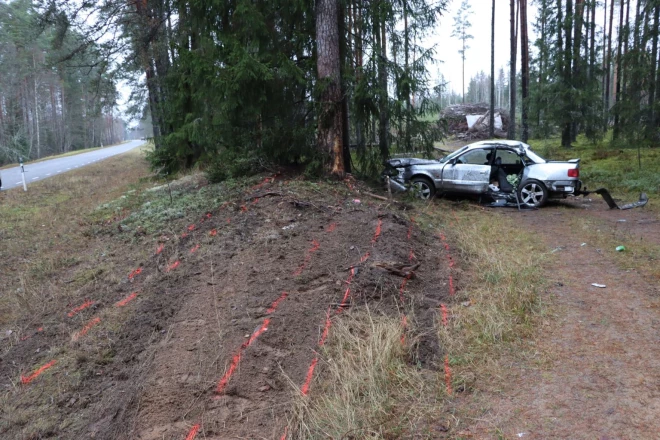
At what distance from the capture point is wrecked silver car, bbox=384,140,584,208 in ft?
35.4

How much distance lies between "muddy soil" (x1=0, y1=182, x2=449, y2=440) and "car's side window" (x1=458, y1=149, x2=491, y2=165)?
470cm

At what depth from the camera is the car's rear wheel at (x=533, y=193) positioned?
1095cm

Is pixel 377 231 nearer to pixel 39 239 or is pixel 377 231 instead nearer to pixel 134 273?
pixel 134 273

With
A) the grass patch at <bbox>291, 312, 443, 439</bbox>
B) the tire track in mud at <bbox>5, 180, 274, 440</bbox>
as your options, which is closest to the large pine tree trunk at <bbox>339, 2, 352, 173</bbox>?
the tire track in mud at <bbox>5, 180, 274, 440</bbox>

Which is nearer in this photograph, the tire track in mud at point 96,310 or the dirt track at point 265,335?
the dirt track at point 265,335

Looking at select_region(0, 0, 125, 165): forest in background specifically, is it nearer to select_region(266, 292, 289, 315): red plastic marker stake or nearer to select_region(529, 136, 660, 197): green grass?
select_region(529, 136, 660, 197): green grass

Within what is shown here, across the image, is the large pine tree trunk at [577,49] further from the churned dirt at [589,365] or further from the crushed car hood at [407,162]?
the churned dirt at [589,365]

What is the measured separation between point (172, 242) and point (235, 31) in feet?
22.3

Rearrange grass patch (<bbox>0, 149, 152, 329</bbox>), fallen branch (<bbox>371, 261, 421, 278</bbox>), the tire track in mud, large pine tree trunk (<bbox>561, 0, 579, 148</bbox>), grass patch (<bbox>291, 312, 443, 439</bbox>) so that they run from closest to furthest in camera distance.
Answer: grass patch (<bbox>291, 312, 443, 439</bbox>), the tire track in mud, fallen branch (<bbox>371, 261, 421, 278</bbox>), grass patch (<bbox>0, 149, 152, 329</bbox>), large pine tree trunk (<bbox>561, 0, 579, 148</bbox>)

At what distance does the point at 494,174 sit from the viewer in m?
11.8

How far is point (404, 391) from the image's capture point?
11.2ft

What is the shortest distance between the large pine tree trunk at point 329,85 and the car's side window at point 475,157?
3.12m

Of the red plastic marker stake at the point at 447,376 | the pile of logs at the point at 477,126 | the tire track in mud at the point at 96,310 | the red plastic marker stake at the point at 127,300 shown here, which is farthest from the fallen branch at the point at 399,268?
the pile of logs at the point at 477,126

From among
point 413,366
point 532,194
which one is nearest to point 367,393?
point 413,366
